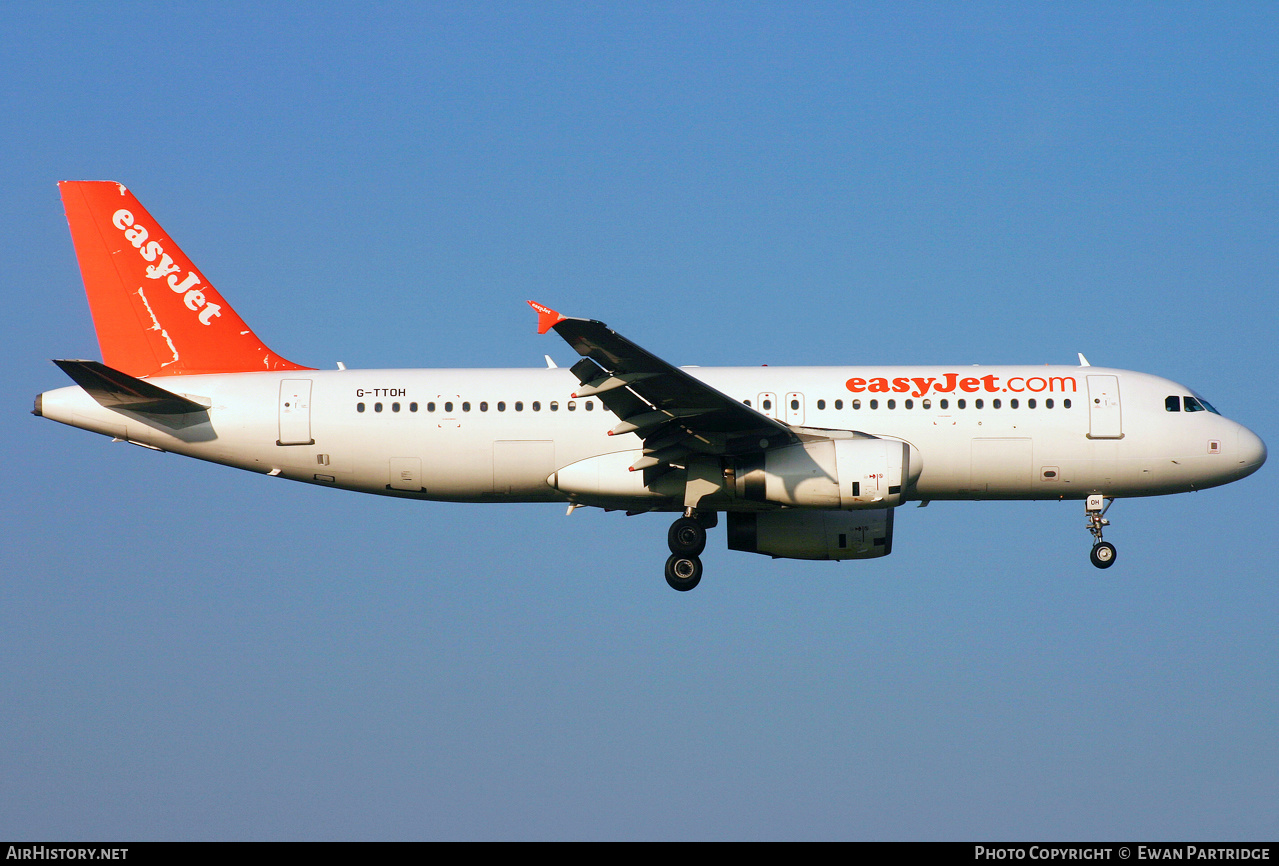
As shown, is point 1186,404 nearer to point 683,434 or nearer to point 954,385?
point 954,385

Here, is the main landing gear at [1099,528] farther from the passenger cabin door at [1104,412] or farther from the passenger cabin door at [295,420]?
the passenger cabin door at [295,420]

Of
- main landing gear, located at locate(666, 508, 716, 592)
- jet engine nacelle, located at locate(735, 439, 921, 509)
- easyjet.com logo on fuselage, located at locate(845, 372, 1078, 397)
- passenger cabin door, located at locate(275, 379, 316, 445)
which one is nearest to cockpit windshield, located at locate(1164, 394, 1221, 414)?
easyjet.com logo on fuselage, located at locate(845, 372, 1078, 397)

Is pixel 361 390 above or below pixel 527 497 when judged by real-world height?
above

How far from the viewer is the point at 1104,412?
2923 cm

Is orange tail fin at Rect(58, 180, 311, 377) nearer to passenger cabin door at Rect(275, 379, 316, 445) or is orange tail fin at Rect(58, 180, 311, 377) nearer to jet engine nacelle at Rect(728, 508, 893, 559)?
passenger cabin door at Rect(275, 379, 316, 445)

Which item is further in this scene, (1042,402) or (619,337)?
(1042,402)

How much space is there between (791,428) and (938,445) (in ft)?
10.7

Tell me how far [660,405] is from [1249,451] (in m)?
13.3

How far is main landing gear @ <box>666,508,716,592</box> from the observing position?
2931 cm

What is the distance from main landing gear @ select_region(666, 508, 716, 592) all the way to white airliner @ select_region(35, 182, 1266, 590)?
39mm

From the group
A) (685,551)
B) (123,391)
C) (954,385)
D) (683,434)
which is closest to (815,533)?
(685,551)
